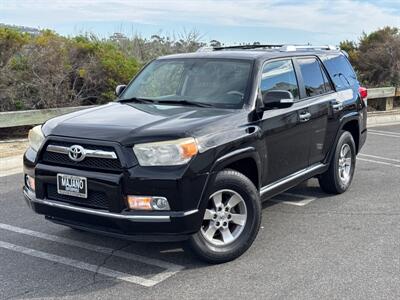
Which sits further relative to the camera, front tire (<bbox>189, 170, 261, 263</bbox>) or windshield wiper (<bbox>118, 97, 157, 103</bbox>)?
windshield wiper (<bbox>118, 97, 157, 103</bbox>)

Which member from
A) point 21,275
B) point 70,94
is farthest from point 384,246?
point 70,94

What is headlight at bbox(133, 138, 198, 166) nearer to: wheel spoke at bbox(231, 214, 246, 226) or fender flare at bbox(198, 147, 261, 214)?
fender flare at bbox(198, 147, 261, 214)

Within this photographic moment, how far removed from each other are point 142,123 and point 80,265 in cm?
136

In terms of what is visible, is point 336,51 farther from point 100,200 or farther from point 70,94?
point 70,94

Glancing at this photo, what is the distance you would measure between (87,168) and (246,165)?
150 cm

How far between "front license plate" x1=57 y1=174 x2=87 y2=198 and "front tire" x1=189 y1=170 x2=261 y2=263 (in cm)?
97

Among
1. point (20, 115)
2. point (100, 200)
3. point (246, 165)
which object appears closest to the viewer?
point (100, 200)

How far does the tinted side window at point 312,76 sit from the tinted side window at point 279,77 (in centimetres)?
24

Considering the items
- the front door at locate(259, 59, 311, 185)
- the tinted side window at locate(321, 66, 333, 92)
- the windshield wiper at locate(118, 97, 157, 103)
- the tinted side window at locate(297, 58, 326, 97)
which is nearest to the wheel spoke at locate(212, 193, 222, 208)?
the front door at locate(259, 59, 311, 185)

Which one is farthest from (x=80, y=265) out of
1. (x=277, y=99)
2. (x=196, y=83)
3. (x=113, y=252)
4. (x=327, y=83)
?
(x=327, y=83)

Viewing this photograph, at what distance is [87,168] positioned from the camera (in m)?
4.20

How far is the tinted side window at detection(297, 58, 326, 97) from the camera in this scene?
19.8 feet

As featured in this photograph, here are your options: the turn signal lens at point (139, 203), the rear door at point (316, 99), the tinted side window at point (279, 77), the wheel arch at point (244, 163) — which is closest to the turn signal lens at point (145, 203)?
the turn signal lens at point (139, 203)

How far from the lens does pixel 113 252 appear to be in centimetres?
488
